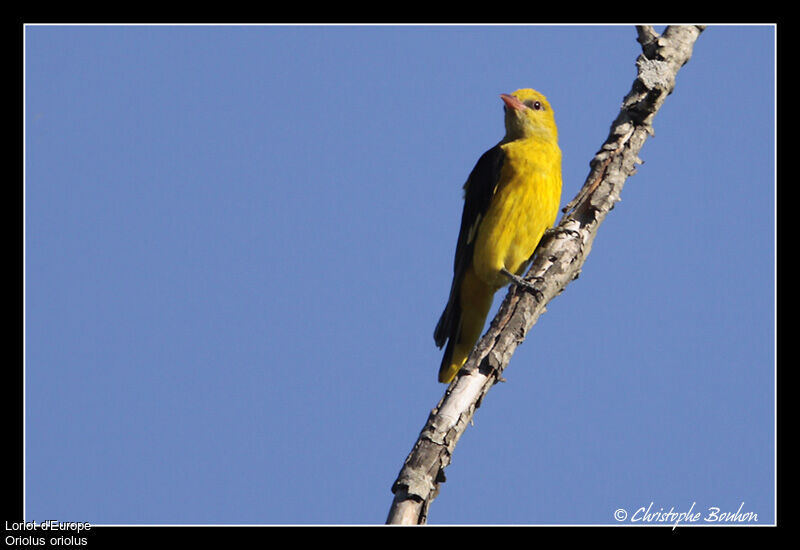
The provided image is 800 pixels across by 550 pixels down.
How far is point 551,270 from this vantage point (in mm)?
6082

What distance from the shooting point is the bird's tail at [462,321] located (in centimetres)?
714

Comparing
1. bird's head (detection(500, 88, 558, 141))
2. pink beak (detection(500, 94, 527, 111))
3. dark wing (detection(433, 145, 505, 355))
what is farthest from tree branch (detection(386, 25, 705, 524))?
pink beak (detection(500, 94, 527, 111))

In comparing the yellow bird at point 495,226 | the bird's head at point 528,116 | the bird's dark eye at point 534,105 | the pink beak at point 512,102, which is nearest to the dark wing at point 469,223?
the yellow bird at point 495,226

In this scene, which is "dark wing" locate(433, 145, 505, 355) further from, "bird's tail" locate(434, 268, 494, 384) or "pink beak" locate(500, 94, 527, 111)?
"pink beak" locate(500, 94, 527, 111)

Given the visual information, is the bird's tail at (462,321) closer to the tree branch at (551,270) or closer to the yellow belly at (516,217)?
the yellow belly at (516,217)

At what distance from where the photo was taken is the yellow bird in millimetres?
7125

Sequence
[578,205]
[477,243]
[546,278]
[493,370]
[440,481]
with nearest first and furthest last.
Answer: [440,481]
[493,370]
[546,278]
[578,205]
[477,243]

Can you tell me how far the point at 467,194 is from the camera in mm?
7691

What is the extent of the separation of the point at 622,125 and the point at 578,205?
75 cm

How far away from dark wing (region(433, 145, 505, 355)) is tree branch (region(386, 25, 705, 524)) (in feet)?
2.16
